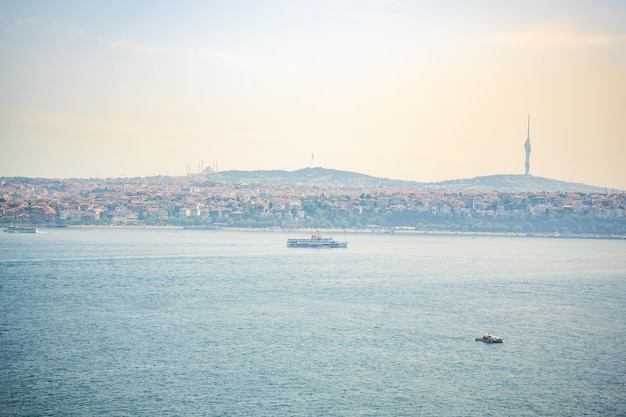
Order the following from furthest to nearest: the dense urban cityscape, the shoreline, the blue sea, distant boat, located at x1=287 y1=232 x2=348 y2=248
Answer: the dense urban cityscape < the shoreline < distant boat, located at x1=287 y1=232 x2=348 y2=248 < the blue sea

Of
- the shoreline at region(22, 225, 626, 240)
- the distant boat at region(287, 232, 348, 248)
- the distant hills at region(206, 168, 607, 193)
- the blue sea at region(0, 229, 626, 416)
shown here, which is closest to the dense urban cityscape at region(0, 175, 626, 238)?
the shoreline at region(22, 225, 626, 240)

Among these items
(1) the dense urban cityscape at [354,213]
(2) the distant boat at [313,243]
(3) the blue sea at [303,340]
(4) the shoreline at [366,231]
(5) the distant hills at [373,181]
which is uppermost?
(5) the distant hills at [373,181]

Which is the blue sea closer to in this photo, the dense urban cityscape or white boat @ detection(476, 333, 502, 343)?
white boat @ detection(476, 333, 502, 343)

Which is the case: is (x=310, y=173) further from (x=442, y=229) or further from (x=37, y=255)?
(x=37, y=255)

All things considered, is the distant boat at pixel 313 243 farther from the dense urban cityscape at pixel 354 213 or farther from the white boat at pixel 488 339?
the white boat at pixel 488 339

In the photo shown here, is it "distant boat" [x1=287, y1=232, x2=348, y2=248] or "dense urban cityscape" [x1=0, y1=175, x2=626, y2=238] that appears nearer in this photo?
"distant boat" [x1=287, y1=232, x2=348, y2=248]

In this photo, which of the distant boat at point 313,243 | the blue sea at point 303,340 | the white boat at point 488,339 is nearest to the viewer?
the blue sea at point 303,340

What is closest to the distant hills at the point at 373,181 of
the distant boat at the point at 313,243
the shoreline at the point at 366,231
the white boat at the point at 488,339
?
the shoreline at the point at 366,231
